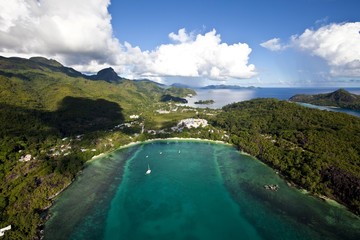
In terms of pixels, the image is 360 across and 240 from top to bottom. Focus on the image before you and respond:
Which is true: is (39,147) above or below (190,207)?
above

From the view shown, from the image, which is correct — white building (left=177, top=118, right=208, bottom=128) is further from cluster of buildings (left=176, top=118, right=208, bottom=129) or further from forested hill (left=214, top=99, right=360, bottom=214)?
forested hill (left=214, top=99, right=360, bottom=214)

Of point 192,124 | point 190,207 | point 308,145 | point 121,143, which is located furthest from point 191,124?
point 190,207

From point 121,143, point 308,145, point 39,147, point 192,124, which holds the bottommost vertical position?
point 121,143

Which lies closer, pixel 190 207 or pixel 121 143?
pixel 190 207

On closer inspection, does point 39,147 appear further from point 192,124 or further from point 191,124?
point 192,124

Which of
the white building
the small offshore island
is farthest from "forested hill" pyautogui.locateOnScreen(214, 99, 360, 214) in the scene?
the white building

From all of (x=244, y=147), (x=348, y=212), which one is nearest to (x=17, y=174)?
(x=244, y=147)
